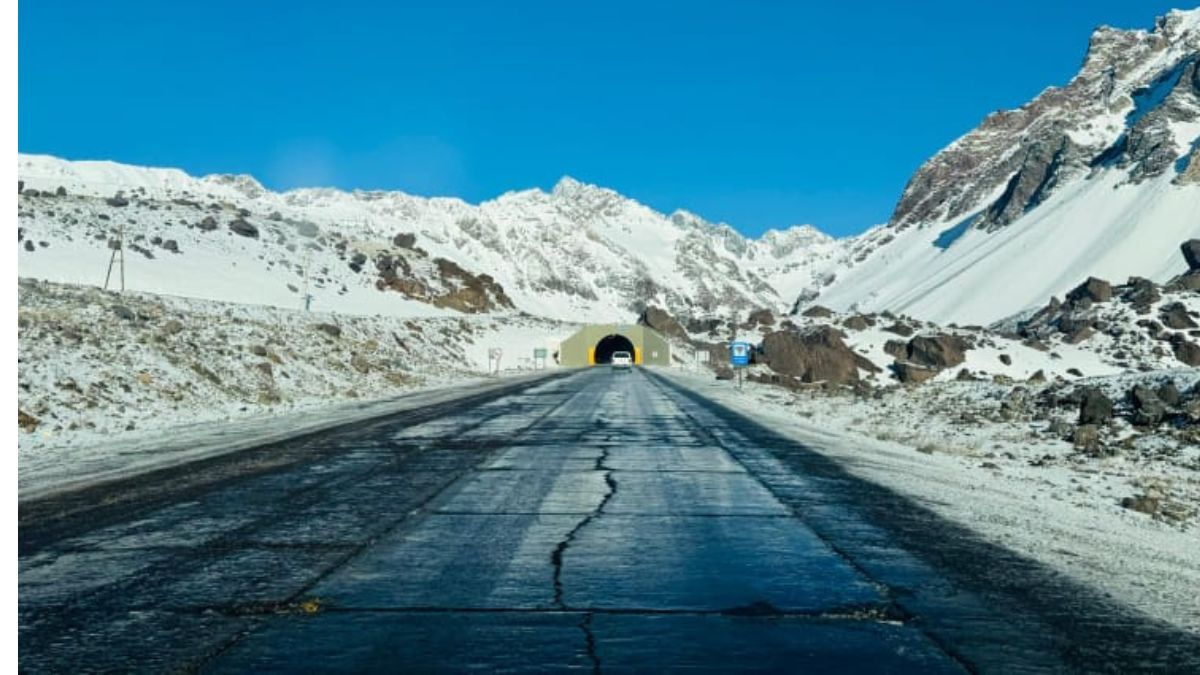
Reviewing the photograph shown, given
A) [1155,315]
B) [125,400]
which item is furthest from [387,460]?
[1155,315]

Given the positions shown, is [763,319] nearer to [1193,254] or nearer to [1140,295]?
[1140,295]

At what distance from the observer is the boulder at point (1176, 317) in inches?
3529

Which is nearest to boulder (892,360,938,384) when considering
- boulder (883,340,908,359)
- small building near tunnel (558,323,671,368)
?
boulder (883,340,908,359)

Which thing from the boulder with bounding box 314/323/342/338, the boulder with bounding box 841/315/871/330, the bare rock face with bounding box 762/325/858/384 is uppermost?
Answer: the boulder with bounding box 841/315/871/330

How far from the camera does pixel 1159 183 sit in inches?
7795

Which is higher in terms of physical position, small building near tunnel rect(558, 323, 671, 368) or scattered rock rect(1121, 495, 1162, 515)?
small building near tunnel rect(558, 323, 671, 368)

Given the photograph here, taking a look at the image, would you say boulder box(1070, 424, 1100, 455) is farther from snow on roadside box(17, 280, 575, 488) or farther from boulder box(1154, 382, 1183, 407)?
snow on roadside box(17, 280, 575, 488)

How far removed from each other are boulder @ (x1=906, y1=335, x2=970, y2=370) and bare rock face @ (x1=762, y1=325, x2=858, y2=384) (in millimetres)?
5897

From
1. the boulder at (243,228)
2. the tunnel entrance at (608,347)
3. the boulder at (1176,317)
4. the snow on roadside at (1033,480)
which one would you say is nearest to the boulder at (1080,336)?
the boulder at (1176,317)

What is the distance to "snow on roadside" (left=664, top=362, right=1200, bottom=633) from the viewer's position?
8.35 metres

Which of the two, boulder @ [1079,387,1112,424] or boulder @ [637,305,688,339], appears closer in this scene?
boulder @ [1079,387,1112,424]

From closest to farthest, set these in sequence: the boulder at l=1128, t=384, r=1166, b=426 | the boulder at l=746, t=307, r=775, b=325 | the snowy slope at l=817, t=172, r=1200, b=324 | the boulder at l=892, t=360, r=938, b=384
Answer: the boulder at l=1128, t=384, r=1166, b=426 < the boulder at l=892, t=360, r=938, b=384 < the boulder at l=746, t=307, r=775, b=325 < the snowy slope at l=817, t=172, r=1200, b=324

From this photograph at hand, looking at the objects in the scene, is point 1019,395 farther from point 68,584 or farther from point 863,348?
point 863,348

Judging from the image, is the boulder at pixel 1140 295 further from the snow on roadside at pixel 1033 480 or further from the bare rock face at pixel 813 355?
the snow on roadside at pixel 1033 480
